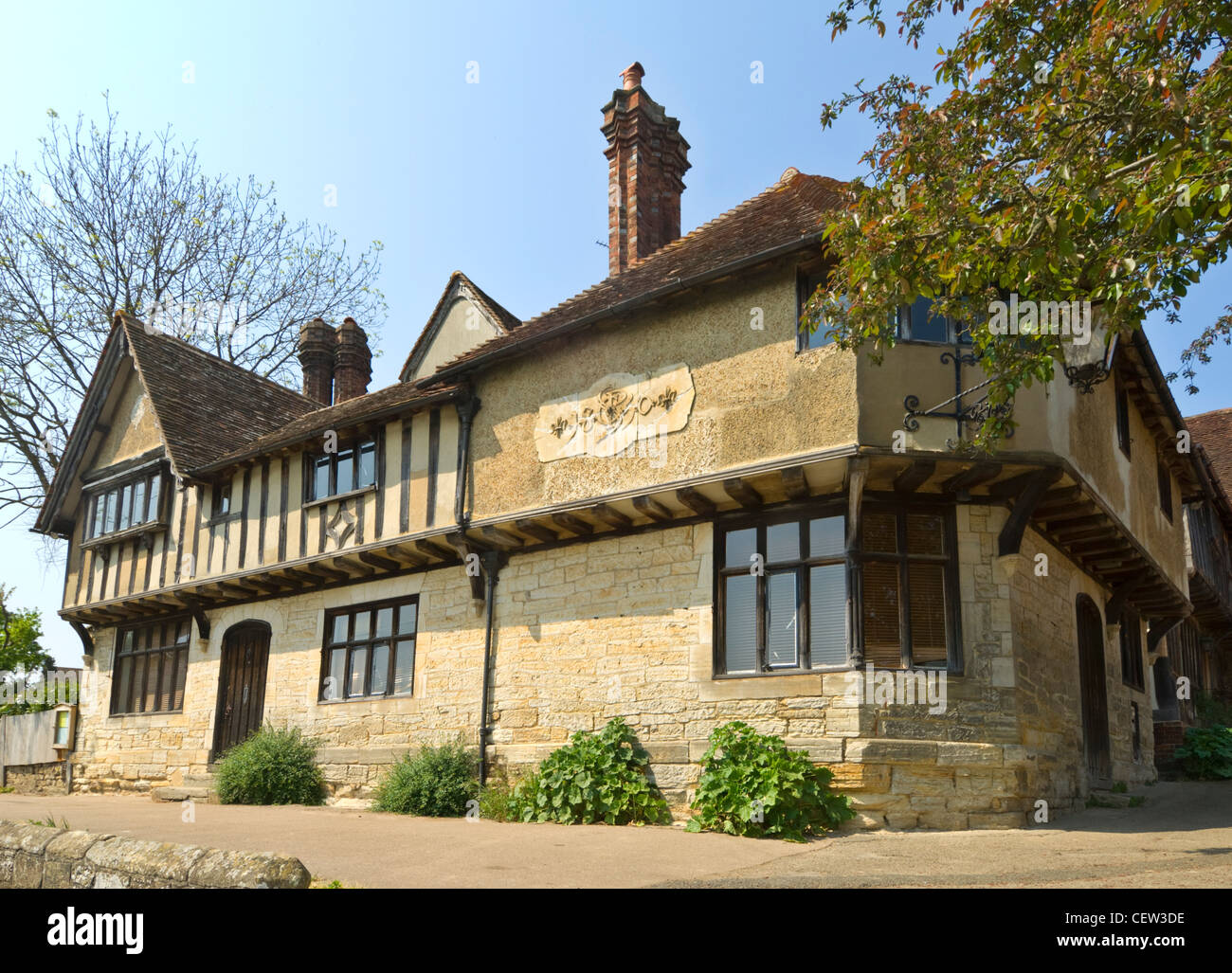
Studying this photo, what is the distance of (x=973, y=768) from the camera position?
28.6ft

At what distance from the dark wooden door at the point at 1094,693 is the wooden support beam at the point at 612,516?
5.43 meters

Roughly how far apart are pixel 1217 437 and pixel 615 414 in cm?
1818

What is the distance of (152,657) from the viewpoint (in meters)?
16.5

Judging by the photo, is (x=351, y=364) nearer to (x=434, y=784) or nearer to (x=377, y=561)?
(x=377, y=561)

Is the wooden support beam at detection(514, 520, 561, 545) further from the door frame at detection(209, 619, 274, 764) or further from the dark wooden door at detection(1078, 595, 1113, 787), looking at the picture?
the dark wooden door at detection(1078, 595, 1113, 787)

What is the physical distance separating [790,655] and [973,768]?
1802 millimetres

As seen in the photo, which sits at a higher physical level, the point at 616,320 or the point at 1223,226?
the point at 616,320

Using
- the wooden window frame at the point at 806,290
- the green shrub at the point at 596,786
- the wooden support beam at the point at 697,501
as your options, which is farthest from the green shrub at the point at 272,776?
the wooden window frame at the point at 806,290

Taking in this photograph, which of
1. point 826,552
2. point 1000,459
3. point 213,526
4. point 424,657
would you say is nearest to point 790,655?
point 826,552

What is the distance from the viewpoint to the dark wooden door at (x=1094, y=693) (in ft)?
38.8
